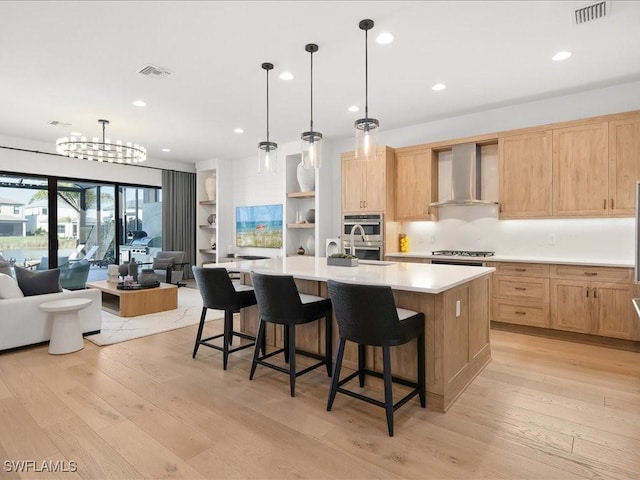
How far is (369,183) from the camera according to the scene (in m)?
5.62

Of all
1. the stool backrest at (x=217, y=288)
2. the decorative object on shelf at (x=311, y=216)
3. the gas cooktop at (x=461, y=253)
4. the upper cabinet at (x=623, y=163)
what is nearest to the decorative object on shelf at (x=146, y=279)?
the stool backrest at (x=217, y=288)

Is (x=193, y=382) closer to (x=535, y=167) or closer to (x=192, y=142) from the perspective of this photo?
(x=535, y=167)

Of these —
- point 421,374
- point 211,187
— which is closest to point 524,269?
point 421,374

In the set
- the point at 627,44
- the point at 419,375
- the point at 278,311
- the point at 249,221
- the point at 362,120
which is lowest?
the point at 419,375

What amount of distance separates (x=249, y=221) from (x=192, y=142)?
79.9 inches

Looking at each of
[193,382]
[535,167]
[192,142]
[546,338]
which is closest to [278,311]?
[193,382]

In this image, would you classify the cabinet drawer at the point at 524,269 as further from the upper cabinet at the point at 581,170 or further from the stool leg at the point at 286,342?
the stool leg at the point at 286,342

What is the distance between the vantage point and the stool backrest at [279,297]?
2.71 meters

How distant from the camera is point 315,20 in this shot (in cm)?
288

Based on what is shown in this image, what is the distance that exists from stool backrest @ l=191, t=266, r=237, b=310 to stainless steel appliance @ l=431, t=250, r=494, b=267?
287 cm

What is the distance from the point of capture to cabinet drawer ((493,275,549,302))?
4199 mm

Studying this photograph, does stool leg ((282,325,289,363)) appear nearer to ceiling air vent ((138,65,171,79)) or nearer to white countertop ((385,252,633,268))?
white countertop ((385,252,633,268))

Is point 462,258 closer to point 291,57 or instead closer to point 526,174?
point 526,174

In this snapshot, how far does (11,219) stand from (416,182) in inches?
275
